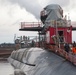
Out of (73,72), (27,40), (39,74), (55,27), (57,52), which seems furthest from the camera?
(27,40)

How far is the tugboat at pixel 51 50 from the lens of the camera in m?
20.1

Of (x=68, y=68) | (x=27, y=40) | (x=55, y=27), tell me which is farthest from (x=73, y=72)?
(x=27, y=40)

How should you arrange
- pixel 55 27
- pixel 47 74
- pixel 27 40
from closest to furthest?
pixel 47 74, pixel 55 27, pixel 27 40

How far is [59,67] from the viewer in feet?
65.0

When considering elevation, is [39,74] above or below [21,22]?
below

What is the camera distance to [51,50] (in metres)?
29.1

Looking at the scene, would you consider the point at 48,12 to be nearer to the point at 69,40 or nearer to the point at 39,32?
the point at 39,32

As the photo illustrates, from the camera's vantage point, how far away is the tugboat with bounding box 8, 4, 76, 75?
20.1 metres

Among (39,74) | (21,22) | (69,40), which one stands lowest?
(39,74)

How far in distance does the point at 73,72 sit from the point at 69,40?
16.4 metres

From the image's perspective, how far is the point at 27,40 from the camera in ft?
219

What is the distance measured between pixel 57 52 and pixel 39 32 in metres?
19.8

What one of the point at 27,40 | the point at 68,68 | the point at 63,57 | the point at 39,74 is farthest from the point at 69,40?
the point at 27,40

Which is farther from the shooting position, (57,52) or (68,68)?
(57,52)
